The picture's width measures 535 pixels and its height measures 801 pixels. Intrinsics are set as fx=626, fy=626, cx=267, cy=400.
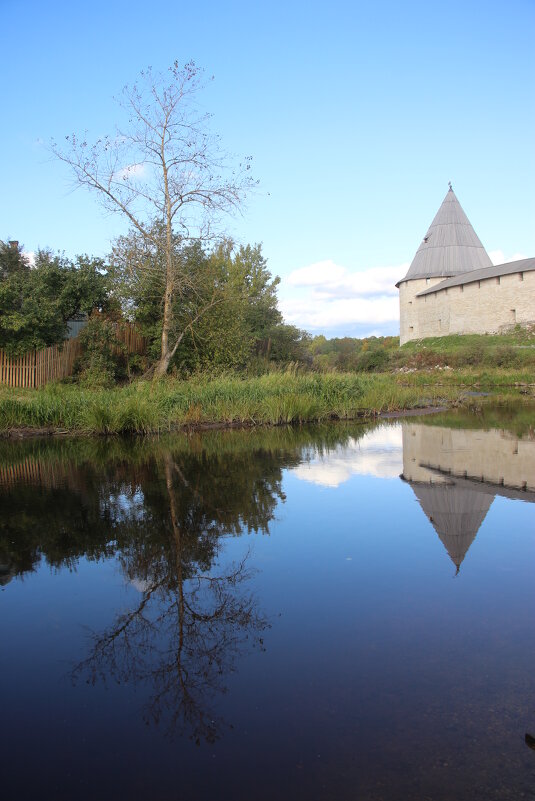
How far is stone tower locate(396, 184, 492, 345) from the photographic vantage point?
47375mm

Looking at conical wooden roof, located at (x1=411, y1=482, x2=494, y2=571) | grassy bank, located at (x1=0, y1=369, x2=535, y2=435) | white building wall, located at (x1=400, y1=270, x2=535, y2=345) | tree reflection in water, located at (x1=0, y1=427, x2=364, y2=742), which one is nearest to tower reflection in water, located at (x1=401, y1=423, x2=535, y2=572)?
conical wooden roof, located at (x1=411, y1=482, x2=494, y2=571)

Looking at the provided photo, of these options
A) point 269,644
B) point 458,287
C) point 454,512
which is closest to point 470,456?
point 454,512

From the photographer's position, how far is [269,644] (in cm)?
312

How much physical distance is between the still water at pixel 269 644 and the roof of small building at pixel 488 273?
34626mm

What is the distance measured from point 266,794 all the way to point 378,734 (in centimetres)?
51

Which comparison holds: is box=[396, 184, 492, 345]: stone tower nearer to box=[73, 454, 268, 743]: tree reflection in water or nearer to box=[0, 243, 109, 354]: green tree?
box=[0, 243, 109, 354]: green tree

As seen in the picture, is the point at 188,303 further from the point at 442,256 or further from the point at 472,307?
the point at 442,256

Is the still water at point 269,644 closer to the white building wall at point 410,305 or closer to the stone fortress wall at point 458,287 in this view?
the stone fortress wall at point 458,287

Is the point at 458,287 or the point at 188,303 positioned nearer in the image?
the point at 188,303

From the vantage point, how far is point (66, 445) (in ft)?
36.5

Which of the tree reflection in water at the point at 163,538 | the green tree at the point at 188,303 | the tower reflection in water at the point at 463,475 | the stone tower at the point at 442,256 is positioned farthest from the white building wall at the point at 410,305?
the tree reflection in water at the point at 163,538

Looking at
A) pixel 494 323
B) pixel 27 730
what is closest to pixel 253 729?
pixel 27 730

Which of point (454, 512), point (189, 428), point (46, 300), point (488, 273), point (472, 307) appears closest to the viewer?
point (454, 512)

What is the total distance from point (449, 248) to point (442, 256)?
78 cm
